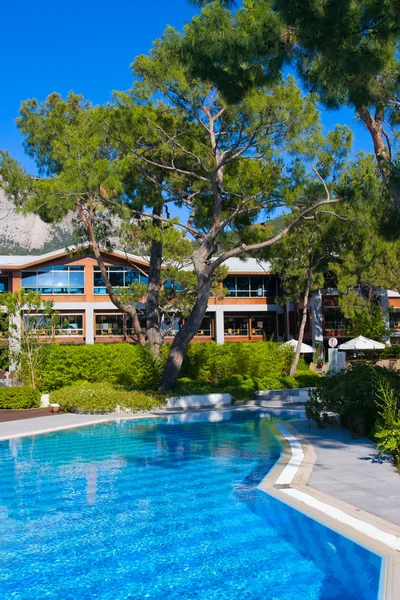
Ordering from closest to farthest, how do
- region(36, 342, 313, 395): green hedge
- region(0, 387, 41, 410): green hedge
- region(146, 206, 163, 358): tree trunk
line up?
region(0, 387, 41, 410): green hedge → region(36, 342, 313, 395): green hedge → region(146, 206, 163, 358): tree trunk

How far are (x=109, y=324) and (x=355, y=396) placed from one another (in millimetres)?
30850

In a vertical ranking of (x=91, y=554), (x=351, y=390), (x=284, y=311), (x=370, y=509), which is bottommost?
(x=91, y=554)

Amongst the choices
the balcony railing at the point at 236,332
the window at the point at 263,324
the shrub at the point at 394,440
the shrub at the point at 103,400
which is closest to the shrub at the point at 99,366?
the shrub at the point at 103,400

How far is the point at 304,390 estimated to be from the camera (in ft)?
73.9

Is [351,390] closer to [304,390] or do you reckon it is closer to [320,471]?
[320,471]

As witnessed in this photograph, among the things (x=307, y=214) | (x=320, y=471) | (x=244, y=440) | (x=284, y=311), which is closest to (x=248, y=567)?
(x=320, y=471)

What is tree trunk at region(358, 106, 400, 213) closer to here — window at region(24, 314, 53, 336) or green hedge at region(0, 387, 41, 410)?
green hedge at region(0, 387, 41, 410)

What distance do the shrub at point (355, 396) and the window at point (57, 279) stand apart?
29.3m

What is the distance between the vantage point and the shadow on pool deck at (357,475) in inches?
273

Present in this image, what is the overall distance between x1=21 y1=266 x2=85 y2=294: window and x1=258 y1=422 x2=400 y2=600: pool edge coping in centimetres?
3081

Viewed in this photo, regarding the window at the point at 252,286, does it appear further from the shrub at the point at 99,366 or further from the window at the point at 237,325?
the shrub at the point at 99,366

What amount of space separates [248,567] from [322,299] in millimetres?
36277

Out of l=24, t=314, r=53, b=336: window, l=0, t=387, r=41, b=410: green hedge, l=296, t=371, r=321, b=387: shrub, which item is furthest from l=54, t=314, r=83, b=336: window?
l=0, t=387, r=41, b=410: green hedge

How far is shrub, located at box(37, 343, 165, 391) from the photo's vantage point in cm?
2298
